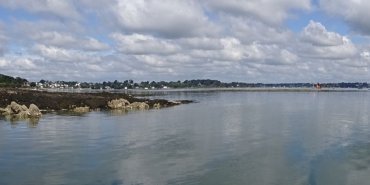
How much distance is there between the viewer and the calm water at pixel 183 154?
26.0 m

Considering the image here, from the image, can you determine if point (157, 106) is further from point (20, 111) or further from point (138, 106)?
point (20, 111)

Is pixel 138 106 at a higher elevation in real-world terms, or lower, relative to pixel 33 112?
lower

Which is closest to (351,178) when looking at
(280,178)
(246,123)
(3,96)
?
(280,178)

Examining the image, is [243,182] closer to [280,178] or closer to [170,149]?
[280,178]

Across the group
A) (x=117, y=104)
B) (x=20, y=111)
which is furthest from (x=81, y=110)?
(x=20, y=111)

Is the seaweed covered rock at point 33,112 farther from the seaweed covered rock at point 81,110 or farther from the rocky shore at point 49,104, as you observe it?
the seaweed covered rock at point 81,110

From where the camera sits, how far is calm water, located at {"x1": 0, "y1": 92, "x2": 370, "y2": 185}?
85.2 feet

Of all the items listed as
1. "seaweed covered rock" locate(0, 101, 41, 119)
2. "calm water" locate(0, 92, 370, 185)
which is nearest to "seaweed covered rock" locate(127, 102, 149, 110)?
"seaweed covered rock" locate(0, 101, 41, 119)

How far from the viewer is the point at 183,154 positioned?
33.3 meters

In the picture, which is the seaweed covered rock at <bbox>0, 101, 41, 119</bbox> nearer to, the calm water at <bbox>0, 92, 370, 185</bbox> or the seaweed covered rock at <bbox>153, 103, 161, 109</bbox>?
the calm water at <bbox>0, 92, 370, 185</bbox>

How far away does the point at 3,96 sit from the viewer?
73.7 m

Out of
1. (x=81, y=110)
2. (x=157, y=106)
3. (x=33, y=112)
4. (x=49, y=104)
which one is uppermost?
(x=49, y=104)

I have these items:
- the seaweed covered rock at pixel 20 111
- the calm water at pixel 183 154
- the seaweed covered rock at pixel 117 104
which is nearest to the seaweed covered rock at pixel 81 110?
the seaweed covered rock at pixel 117 104

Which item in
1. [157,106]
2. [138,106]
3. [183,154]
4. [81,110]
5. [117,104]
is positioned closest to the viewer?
[183,154]
